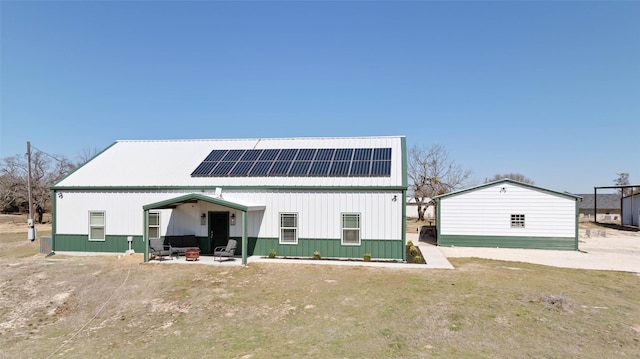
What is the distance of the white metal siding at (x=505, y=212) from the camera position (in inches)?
843

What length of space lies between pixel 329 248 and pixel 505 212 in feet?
37.6

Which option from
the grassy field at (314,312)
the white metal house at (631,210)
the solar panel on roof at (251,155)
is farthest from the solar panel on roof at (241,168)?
the white metal house at (631,210)

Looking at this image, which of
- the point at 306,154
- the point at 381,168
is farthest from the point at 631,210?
the point at 306,154

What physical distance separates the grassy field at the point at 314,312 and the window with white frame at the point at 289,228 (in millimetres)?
2159

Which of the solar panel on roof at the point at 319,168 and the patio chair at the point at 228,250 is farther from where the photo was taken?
the solar panel on roof at the point at 319,168

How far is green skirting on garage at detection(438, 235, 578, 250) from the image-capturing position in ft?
69.8

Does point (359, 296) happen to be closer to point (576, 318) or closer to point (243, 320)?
point (243, 320)

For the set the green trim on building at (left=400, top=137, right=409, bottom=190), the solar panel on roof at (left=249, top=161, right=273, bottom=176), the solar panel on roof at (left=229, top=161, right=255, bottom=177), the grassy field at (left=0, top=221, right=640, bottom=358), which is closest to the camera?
the grassy field at (left=0, top=221, right=640, bottom=358)

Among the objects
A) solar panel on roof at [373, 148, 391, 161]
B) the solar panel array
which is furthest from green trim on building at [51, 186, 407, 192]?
solar panel on roof at [373, 148, 391, 161]

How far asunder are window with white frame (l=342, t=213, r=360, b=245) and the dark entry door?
5478 mm

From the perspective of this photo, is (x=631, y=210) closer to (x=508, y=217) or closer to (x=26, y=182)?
(x=508, y=217)

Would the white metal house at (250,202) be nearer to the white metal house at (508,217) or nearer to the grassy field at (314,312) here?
the grassy field at (314,312)

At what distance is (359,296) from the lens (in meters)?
A: 11.2

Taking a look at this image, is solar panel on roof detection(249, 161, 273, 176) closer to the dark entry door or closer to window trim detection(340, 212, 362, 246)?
the dark entry door
